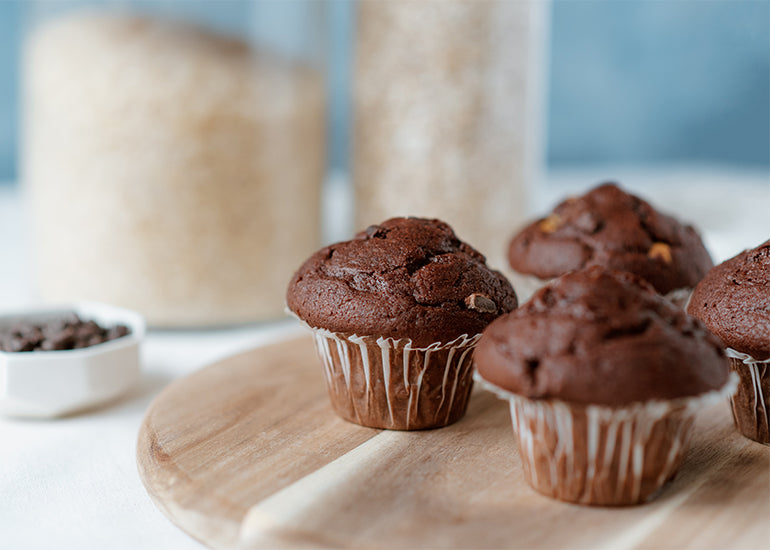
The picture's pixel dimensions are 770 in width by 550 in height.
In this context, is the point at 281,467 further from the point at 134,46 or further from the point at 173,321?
the point at 134,46

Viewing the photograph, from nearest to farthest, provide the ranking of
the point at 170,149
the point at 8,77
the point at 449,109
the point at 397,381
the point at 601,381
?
the point at 601,381 → the point at 397,381 → the point at 170,149 → the point at 449,109 → the point at 8,77

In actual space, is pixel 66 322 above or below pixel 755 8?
below

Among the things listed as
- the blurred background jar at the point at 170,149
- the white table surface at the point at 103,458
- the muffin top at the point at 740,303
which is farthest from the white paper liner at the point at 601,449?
the blurred background jar at the point at 170,149

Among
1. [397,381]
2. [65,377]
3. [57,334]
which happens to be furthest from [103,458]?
[397,381]

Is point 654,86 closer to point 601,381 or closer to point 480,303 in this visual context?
point 480,303

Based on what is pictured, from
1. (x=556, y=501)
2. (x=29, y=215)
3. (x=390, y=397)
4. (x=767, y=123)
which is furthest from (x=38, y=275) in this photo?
(x=767, y=123)

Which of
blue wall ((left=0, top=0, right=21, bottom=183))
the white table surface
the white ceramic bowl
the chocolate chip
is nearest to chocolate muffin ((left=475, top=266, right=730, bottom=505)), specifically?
the chocolate chip
